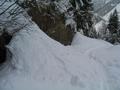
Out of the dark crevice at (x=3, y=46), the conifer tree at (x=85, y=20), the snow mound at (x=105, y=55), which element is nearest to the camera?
the snow mound at (x=105, y=55)

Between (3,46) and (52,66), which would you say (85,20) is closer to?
(3,46)

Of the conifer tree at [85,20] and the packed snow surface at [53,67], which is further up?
the packed snow surface at [53,67]

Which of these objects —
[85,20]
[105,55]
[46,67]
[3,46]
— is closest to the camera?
[46,67]

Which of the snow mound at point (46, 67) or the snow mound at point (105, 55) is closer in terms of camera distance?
the snow mound at point (46, 67)

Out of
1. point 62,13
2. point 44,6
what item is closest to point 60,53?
point 44,6

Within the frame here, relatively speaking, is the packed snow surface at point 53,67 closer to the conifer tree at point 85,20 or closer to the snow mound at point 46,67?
the snow mound at point 46,67

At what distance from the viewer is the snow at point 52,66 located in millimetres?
5688

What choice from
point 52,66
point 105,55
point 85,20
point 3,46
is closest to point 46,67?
point 52,66

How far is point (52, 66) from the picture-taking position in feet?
20.4

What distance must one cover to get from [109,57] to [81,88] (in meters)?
1.85

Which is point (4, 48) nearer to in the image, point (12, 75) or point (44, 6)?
point (12, 75)

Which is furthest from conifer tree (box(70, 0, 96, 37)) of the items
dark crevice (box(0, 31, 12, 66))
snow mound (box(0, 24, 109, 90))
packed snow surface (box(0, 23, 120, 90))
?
dark crevice (box(0, 31, 12, 66))

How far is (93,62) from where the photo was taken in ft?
22.6

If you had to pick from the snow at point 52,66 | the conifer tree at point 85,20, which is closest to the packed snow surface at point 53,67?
the snow at point 52,66
